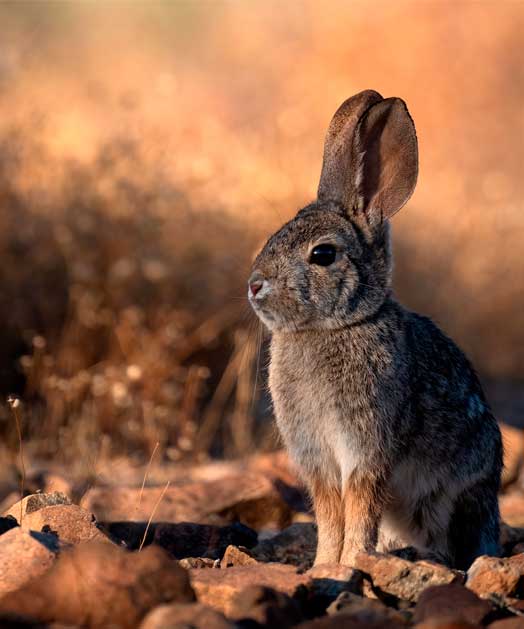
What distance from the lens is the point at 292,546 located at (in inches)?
187

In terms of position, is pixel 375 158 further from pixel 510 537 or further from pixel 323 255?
pixel 510 537

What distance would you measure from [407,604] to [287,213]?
5575mm

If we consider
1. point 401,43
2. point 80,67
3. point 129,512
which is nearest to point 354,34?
point 401,43

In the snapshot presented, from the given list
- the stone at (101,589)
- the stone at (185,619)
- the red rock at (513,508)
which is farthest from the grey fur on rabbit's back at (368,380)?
the red rock at (513,508)

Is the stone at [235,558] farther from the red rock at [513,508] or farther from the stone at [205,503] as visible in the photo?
the red rock at [513,508]

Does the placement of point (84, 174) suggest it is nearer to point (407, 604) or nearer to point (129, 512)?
point (129, 512)

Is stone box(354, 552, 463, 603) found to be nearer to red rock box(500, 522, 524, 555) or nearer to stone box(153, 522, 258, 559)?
stone box(153, 522, 258, 559)

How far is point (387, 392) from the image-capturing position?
13.0ft

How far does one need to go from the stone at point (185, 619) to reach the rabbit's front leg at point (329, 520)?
1.63 m

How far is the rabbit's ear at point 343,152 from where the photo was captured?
4254 millimetres

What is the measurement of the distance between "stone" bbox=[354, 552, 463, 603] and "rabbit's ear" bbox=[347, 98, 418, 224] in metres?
1.55

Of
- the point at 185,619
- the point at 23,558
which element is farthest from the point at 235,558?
the point at 185,619

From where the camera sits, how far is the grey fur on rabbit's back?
396 centimetres

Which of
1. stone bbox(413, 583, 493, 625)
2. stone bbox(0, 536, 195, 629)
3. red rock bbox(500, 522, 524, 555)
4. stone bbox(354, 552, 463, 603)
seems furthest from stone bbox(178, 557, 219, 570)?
red rock bbox(500, 522, 524, 555)
